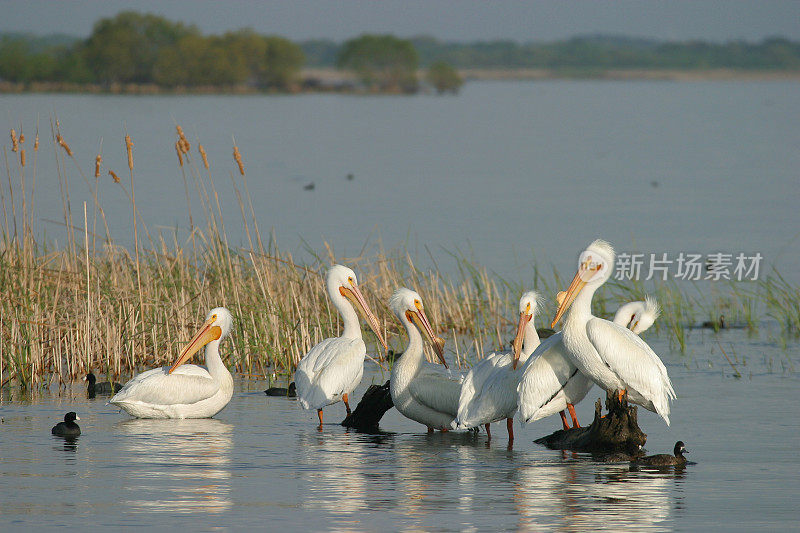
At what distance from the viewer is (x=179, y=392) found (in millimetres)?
8938

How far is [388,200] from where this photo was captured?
89.5 feet

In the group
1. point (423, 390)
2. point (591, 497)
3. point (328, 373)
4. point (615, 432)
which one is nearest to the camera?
point (591, 497)

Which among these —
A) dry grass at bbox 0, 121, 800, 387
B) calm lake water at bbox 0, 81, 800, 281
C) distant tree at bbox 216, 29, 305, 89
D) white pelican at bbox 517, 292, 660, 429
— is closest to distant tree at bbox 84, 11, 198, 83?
distant tree at bbox 216, 29, 305, 89

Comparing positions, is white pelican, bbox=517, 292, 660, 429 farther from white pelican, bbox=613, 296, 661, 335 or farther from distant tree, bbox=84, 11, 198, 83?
distant tree, bbox=84, 11, 198, 83

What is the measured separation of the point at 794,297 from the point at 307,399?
22.3 feet

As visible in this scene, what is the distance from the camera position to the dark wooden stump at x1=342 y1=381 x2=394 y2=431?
890 centimetres

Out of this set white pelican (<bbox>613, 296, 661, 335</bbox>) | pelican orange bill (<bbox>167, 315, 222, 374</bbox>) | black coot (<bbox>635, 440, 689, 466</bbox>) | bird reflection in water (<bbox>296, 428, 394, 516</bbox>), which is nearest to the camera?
bird reflection in water (<bbox>296, 428, 394, 516</bbox>)

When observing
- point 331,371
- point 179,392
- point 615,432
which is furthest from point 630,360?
point 179,392

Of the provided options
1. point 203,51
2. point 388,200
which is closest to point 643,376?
point 388,200

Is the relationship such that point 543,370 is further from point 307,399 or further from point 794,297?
point 794,297

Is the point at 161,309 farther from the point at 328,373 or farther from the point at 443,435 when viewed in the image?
the point at 443,435

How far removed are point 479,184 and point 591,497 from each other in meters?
24.7

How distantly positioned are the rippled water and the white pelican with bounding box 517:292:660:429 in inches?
11.7

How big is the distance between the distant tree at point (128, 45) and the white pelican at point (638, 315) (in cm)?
10271
